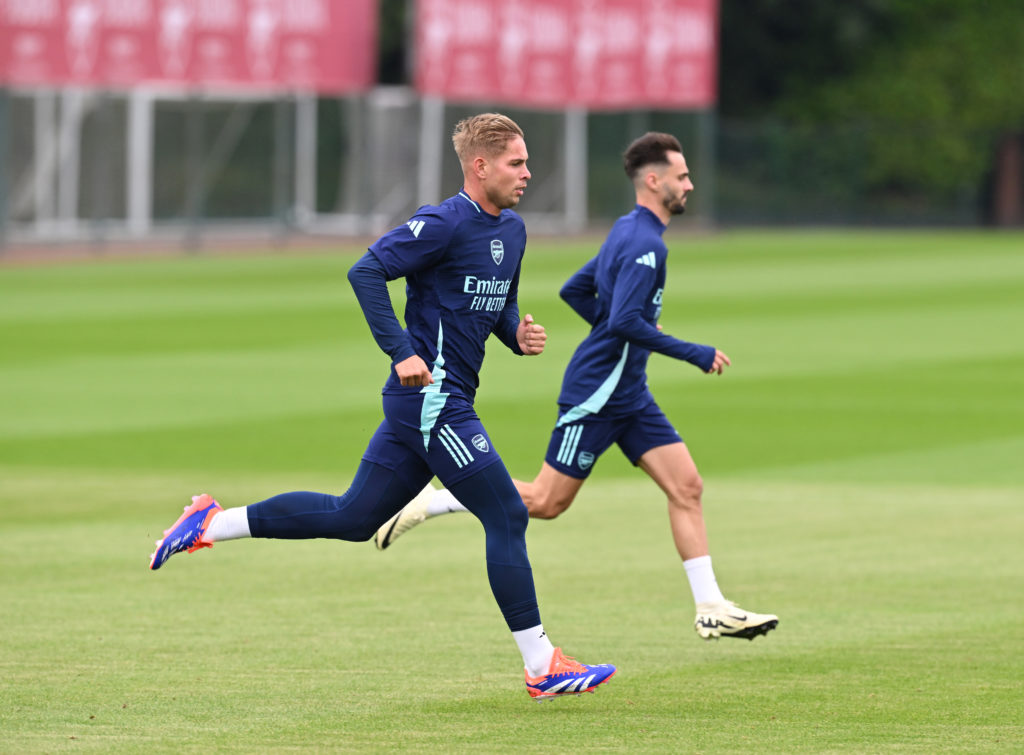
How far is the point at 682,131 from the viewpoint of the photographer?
55094 mm

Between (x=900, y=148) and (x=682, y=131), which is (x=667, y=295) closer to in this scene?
(x=682, y=131)

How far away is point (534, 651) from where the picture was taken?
6707 mm

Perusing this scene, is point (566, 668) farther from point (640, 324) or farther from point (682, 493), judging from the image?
point (640, 324)

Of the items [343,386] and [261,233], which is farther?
[261,233]

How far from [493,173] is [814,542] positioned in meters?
4.27

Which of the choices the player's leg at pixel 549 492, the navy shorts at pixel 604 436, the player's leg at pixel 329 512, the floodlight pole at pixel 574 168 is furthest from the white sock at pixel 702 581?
the floodlight pole at pixel 574 168

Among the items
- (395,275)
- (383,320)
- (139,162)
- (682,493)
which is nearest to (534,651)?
(383,320)

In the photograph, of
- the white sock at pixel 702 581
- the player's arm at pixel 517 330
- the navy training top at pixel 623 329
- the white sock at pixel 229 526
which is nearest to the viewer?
the white sock at pixel 229 526

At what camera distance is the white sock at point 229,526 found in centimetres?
718

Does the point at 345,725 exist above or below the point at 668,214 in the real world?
below

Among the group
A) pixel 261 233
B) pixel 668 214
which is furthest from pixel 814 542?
pixel 261 233

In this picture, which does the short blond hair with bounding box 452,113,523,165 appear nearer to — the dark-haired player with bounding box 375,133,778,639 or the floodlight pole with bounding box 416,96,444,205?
the dark-haired player with bounding box 375,133,778,639

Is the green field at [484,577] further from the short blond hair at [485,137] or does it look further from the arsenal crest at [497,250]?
the short blond hair at [485,137]

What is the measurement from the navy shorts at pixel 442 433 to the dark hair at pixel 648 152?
1.93m
